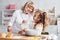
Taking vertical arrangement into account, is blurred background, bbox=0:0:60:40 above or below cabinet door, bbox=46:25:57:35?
above

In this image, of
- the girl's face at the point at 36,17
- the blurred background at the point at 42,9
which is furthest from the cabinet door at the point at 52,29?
the girl's face at the point at 36,17

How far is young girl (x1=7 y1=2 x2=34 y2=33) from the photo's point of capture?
177cm

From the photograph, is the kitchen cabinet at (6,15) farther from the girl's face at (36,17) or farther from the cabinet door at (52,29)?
the cabinet door at (52,29)

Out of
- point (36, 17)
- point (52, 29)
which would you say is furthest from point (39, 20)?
point (52, 29)

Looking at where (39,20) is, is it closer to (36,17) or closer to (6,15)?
(36,17)

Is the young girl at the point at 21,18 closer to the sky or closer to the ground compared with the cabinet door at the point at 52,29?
closer to the sky

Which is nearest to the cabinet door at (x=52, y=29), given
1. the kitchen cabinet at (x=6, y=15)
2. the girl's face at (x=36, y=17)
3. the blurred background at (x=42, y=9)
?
the blurred background at (x=42, y=9)

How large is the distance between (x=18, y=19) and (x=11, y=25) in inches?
4.3

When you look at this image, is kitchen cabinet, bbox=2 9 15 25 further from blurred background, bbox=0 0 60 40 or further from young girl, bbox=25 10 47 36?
young girl, bbox=25 10 47 36

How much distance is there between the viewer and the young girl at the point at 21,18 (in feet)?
5.79

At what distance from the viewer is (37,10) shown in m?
1.76

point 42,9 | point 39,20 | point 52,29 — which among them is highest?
point 42,9

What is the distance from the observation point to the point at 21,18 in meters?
1.78

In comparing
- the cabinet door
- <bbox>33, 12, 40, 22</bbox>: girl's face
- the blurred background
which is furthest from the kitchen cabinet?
the cabinet door
